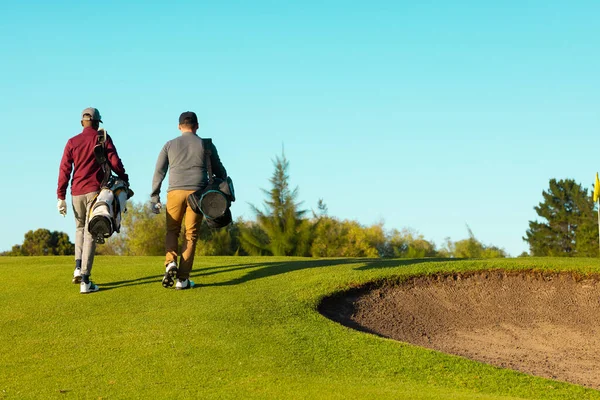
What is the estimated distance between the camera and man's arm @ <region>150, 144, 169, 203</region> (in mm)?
13953

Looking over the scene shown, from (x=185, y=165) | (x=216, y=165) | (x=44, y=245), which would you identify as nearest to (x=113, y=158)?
(x=185, y=165)

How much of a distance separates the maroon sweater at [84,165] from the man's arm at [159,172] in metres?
0.70

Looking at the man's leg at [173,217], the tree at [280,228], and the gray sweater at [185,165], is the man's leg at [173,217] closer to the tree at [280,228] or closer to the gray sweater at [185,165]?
the gray sweater at [185,165]

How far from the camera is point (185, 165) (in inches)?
549

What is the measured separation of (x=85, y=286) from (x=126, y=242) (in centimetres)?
6284

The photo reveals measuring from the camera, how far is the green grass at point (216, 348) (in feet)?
29.8

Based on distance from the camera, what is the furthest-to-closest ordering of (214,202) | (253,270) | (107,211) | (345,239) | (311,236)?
(345,239) < (311,236) < (253,270) < (214,202) < (107,211)

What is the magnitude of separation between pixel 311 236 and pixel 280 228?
7.97ft

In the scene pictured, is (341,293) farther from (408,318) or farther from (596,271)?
(596,271)

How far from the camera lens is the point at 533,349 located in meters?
13.9

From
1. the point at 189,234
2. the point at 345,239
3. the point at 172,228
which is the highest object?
the point at 345,239

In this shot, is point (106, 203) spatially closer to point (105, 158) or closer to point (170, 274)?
point (105, 158)

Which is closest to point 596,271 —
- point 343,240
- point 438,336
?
point 438,336

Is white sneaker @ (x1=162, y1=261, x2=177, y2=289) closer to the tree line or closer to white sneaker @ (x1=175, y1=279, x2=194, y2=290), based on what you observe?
white sneaker @ (x1=175, y1=279, x2=194, y2=290)
